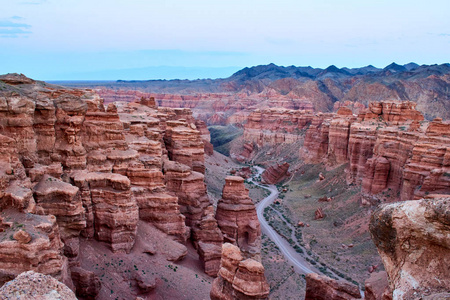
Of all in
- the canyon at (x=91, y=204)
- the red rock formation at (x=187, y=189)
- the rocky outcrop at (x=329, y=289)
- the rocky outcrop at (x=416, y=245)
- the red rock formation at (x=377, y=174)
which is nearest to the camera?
the rocky outcrop at (x=416, y=245)

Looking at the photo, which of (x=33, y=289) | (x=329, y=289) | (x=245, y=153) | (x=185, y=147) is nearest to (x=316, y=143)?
(x=245, y=153)

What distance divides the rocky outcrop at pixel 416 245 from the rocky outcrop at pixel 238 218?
20.5 m

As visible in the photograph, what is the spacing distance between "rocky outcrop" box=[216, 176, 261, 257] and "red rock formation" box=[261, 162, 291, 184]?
127 ft

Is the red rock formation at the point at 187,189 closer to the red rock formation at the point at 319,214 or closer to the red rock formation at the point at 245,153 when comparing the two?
the red rock formation at the point at 319,214

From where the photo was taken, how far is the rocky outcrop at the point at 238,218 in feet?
97.2

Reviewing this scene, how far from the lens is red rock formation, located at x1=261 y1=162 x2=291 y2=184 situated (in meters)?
69.6

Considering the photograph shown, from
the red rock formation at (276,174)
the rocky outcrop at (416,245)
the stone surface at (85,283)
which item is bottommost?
the red rock formation at (276,174)

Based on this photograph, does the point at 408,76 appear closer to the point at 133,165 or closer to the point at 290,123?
the point at 290,123

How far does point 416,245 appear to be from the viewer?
8.79 meters

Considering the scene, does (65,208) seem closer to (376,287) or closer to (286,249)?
(376,287)

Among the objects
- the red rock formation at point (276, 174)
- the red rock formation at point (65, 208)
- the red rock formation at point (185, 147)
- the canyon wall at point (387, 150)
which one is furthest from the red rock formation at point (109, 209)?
the red rock formation at point (276, 174)

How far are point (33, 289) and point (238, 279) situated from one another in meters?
9.87

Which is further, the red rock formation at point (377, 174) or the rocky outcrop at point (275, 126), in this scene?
the rocky outcrop at point (275, 126)

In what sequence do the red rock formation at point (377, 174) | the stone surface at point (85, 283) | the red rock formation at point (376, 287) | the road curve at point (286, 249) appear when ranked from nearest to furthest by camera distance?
1. the red rock formation at point (376, 287)
2. the stone surface at point (85, 283)
3. the road curve at point (286, 249)
4. the red rock formation at point (377, 174)
